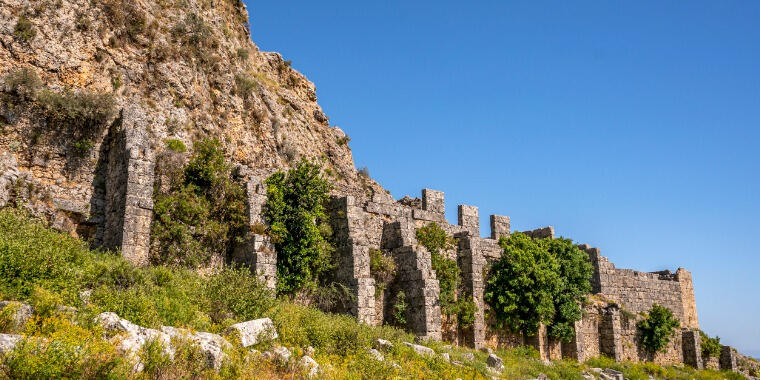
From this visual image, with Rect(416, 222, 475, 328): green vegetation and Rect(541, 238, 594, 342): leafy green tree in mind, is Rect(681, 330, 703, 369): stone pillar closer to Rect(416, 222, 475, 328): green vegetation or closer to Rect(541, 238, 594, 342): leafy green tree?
Rect(541, 238, 594, 342): leafy green tree

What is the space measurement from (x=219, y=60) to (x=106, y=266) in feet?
39.4

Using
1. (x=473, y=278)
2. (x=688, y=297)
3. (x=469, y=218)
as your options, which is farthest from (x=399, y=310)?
(x=688, y=297)

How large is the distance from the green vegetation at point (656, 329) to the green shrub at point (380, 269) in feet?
47.8

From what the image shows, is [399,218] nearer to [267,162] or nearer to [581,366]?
[267,162]

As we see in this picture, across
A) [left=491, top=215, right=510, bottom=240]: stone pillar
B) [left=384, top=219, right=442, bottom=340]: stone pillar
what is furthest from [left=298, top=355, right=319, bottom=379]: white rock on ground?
[left=491, top=215, right=510, bottom=240]: stone pillar

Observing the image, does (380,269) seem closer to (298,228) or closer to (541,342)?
(298,228)

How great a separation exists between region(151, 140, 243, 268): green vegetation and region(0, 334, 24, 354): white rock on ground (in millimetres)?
9298

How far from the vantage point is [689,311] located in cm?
3816

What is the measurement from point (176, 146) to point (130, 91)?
251 centimetres

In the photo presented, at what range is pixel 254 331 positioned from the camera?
44.0 ft

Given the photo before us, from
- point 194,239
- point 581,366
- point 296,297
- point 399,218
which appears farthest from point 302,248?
point 581,366

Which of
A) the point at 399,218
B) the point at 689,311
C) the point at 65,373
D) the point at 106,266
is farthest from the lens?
the point at 689,311

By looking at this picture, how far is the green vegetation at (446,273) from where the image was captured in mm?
23891

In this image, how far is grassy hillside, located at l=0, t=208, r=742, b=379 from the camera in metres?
9.57
